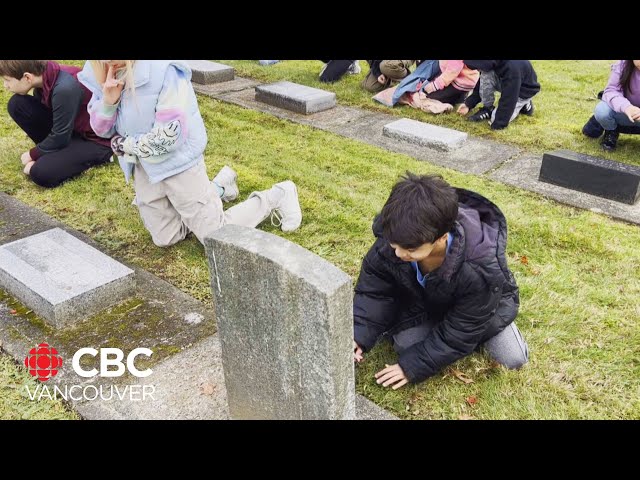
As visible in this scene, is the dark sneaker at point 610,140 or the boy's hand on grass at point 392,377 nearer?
the boy's hand on grass at point 392,377

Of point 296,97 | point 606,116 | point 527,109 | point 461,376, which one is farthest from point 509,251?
point 296,97

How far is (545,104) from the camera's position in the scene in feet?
22.0

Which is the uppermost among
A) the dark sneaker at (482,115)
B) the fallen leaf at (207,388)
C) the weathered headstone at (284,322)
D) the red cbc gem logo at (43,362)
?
the weathered headstone at (284,322)

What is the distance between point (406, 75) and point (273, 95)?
1.75 metres

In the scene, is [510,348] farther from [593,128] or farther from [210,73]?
[210,73]

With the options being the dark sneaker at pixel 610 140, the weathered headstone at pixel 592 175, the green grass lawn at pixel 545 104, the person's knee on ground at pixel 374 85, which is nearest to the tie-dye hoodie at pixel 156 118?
the weathered headstone at pixel 592 175

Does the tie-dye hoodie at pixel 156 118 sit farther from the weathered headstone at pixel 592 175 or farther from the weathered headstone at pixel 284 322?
the weathered headstone at pixel 592 175

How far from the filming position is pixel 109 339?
2.97 m

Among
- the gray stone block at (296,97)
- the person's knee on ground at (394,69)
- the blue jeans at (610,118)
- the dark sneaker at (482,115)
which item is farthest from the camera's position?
the person's knee on ground at (394,69)

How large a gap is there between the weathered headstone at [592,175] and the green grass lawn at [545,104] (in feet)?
2.47

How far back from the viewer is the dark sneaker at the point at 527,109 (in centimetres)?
625

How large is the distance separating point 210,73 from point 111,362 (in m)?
5.29

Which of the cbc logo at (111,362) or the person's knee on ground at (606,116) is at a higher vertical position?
the person's knee on ground at (606,116)

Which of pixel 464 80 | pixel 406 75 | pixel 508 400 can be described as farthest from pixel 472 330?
pixel 406 75
